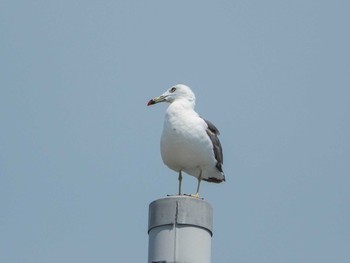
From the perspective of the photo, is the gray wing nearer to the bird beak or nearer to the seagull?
the seagull

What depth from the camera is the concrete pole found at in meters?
14.1

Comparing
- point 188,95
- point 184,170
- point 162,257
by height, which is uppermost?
point 188,95

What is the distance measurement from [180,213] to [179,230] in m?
0.27

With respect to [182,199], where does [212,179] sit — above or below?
above

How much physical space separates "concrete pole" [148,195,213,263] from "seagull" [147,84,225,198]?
3.41 meters

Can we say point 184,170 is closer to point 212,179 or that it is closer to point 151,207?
point 212,179

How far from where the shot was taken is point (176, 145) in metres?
18.0

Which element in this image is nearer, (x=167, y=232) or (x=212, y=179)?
(x=167, y=232)

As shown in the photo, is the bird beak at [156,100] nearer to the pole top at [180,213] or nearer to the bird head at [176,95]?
the bird head at [176,95]

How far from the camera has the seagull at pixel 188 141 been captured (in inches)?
711

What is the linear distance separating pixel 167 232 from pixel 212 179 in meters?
5.52

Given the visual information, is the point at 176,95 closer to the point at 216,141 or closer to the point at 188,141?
the point at 216,141

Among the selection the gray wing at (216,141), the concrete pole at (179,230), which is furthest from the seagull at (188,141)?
the concrete pole at (179,230)

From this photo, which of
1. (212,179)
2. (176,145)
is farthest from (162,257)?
(212,179)
